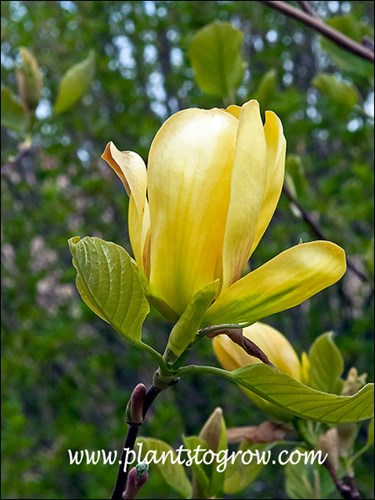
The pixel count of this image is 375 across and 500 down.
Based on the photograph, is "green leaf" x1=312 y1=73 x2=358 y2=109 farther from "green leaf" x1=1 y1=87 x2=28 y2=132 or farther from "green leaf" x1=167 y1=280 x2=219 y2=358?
"green leaf" x1=167 y1=280 x2=219 y2=358

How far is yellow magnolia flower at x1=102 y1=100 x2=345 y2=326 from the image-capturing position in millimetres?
454

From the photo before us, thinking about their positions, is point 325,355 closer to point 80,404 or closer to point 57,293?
point 80,404

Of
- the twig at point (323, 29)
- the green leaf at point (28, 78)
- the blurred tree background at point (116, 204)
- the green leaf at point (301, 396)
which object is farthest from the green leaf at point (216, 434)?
the blurred tree background at point (116, 204)

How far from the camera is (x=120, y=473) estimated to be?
0.48 m

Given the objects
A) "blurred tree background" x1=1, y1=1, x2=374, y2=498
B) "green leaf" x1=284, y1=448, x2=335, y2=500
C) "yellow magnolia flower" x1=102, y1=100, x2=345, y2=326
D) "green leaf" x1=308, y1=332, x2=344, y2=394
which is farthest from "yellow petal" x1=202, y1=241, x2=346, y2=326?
"blurred tree background" x1=1, y1=1, x2=374, y2=498

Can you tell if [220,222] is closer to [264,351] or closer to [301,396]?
[301,396]

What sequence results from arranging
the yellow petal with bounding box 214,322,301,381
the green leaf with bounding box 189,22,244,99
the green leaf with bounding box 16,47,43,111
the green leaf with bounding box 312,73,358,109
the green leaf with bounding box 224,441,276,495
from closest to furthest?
the yellow petal with bounding box 214,322,301,381 → the green leaf with bounding box 224,441,276,495 → the green leaf with bounding box 189,22,244,99 → the green leaf with bounding box 16,47,43,111 → the green leaf with bounding box 312,73,358,109

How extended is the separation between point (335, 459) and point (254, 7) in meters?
1.71

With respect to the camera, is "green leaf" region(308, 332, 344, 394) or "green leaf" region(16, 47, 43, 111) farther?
"green leaf" region(16, 47, 43, 111)

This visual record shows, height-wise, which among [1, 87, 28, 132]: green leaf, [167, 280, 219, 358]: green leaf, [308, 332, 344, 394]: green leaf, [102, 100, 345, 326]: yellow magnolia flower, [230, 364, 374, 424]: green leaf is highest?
[1, 87, 28, 132]: green leaf

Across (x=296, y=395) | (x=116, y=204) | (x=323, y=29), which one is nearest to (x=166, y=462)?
(x=296, y=395)

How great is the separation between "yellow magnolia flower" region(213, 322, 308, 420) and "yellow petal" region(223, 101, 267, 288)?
27 cm

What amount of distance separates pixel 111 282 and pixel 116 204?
6.11 ft

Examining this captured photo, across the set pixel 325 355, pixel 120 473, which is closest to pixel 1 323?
pixel 325 355
